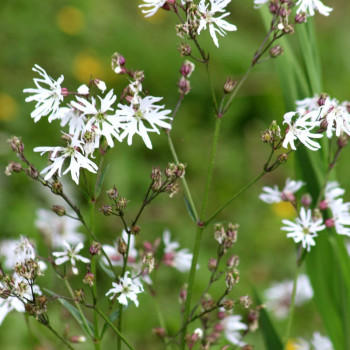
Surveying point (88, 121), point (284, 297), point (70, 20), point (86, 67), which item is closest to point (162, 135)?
point (86, 67)

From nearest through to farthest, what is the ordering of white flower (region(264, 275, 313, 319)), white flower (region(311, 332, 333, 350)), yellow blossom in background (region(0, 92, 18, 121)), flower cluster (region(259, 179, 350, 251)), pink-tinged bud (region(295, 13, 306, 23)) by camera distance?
pink-tinged bud (region(295, 13, 306, 23))
flower cluster (region(259, 179, 350, 251))
white flower (region(311, 332, 333, 350))
white flower (region(264, 275, 313, 319))
yellow blossom in background (region(0, 92, 18, 121))

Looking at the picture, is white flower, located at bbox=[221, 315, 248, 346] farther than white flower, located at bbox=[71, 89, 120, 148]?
Yes

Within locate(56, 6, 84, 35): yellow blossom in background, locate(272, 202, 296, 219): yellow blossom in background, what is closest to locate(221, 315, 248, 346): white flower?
locate(272, 202, 296, 219): yellow blossom in background

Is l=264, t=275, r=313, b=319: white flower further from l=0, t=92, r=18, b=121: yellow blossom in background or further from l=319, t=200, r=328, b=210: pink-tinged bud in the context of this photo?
l=0, t=92, r=18, b=121: yellow blossom in background

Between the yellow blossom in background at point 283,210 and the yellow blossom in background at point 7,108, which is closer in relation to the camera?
the yellow blossom in background at point 283,210

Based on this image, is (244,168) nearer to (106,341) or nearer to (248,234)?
(248,234)

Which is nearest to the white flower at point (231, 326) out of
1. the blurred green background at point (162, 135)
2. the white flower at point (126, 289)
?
the white flower at point (126, 289)

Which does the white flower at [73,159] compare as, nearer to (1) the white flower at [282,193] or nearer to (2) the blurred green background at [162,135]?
(1) the white flower at [282,193]

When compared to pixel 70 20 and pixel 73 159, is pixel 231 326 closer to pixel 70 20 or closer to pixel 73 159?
pixel 73 159
